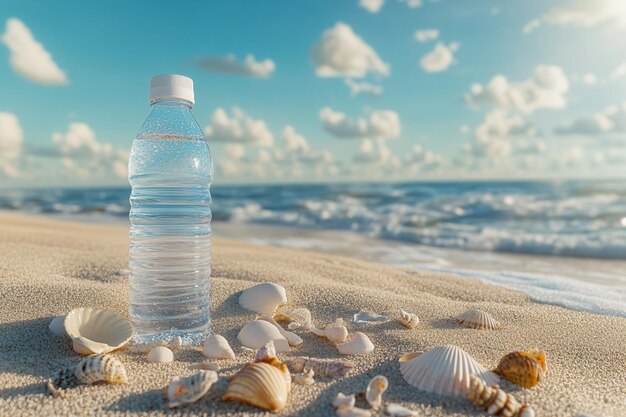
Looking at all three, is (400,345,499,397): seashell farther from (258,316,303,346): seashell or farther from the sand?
(258,316,303,346): seashell

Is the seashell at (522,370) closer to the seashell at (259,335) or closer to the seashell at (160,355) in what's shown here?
the seashell at (259,335)

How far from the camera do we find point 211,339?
2064mm

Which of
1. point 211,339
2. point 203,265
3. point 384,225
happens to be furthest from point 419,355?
point 384,225

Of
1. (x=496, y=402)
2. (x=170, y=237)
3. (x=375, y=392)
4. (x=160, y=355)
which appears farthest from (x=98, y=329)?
(x=496, y=402)

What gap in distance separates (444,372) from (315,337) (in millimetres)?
738

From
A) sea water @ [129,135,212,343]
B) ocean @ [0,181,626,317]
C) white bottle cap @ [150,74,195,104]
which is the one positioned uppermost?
white bottle cap @ [150,74,195,104]

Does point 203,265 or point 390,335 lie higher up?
point 203,265

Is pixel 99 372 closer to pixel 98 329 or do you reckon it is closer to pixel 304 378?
pixel 98 329

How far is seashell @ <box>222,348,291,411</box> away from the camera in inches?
59.1

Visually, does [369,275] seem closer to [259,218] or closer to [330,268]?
[330,268]

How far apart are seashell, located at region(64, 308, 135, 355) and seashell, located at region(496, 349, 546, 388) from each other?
1.51 meters

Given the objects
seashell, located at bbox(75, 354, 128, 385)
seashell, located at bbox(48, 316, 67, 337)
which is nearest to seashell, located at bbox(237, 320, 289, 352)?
seashell, located at bbox(75, 354, 128, 385)

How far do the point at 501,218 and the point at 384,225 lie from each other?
3438 millimetres

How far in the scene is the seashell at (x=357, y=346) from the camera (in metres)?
2.05
